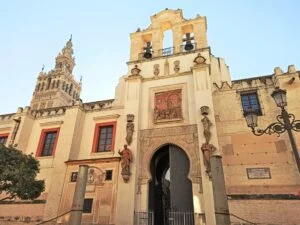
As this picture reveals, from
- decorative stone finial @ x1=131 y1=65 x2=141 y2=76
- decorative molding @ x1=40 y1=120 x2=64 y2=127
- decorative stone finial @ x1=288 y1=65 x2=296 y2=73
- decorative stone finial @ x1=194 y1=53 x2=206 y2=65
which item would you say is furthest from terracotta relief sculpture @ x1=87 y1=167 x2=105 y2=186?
decorative stone finial @ x1=288 y1=65 x2=296 y2=73

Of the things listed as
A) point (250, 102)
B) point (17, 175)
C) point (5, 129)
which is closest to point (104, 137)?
point (17, 175)

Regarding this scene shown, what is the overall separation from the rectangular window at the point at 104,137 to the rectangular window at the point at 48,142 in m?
3.23

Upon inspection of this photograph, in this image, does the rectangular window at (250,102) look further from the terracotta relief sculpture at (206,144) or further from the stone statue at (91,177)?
the stone statue at (91,177)

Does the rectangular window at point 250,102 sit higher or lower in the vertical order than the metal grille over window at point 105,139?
higher

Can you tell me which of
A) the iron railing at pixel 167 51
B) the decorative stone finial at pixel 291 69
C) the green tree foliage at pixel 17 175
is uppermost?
the iron railing at pixel 167 51

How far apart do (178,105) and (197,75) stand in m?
2.27

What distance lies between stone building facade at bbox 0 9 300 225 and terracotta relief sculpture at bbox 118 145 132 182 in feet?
0.18

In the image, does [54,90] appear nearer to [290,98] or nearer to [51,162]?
[51,162]

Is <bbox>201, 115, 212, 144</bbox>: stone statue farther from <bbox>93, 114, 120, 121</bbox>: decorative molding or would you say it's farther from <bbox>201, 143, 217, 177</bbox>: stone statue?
<bbox>93, 114, 120, 121</bbox>: decorative molding

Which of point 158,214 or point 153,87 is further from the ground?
point 153,87

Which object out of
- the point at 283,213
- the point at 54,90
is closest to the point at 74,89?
the point at 54,90

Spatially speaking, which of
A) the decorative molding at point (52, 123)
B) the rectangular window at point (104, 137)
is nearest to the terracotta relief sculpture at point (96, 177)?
the rectangular window at point (104, 137)

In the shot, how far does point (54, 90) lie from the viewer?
60438mm

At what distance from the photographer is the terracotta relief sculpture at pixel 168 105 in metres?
14.3
